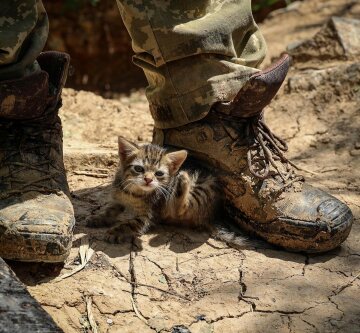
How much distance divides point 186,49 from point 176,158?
48 cm

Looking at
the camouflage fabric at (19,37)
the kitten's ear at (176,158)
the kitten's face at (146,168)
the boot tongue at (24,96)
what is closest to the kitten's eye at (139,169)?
the kitten's face at (146,168)

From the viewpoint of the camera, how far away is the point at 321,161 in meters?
3.46

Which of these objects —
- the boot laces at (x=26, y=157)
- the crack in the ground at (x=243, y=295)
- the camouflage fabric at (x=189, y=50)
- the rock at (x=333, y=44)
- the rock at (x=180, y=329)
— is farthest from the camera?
the rock at (x=333, y=44)

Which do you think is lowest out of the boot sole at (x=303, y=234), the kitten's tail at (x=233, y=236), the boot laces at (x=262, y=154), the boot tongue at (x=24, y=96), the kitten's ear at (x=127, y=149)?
the kitten's tail at (x=233, y=236)

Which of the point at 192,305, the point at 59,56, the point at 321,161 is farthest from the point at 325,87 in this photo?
the point at 192,305

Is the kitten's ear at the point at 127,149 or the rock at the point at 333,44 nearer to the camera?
the kitten's ear at the point at 127,149

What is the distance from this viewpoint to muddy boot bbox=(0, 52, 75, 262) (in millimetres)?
2127

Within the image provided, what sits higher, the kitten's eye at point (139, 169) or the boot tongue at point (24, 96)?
the boot tongue at point (24, 96)

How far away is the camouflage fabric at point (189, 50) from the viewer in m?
2.48

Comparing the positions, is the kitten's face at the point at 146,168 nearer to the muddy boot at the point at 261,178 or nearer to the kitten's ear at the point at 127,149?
the kitten's ear at the point at 127,149

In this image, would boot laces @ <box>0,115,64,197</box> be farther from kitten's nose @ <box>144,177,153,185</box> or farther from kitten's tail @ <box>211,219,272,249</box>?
kitten's tail @ <box>211,219,272,249</box>

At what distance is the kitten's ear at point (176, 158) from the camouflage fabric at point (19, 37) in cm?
69

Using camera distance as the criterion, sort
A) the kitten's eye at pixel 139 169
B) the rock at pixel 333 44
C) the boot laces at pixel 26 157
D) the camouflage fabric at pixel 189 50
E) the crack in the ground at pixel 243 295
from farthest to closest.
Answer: the rock at pixel 333 44 → the kitten's eye at pixel 139 169 → the camouflage fabric at pixel 189 50 → the boot laces at pixel 26 157 → the crack in the ground at pixel 243 295

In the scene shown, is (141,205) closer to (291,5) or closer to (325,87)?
(325,87)
